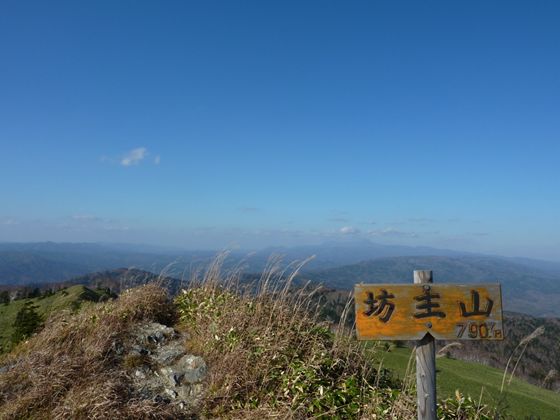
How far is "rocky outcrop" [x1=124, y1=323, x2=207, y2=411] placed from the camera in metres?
4.35

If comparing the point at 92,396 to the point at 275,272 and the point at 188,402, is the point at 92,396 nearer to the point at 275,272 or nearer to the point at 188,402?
the point at 188,402

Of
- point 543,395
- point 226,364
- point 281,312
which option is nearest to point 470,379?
point 543,395

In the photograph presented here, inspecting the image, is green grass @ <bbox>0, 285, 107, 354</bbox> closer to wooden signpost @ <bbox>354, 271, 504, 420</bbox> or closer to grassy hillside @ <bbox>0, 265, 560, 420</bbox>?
grassy hillside @ <bbox>0, 265, 560, 420</bbox>

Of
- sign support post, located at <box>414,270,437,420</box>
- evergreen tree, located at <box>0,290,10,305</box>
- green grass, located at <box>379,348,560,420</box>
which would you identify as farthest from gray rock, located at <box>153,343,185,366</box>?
evergreen tree, located at <box>0,290,10,305</box>

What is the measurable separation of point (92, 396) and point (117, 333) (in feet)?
5.52

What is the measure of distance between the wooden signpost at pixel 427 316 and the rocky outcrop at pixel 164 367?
93.5 inches

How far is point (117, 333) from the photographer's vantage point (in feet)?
17.8

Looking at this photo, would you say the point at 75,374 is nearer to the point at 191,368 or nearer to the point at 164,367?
the point at 164,367

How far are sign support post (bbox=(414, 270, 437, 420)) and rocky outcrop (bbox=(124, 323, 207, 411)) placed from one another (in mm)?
2398

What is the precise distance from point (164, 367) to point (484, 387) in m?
4.51

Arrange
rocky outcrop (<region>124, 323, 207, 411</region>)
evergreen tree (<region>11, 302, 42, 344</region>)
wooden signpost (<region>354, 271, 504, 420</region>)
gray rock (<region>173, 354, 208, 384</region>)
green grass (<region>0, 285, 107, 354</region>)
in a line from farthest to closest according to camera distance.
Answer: green grass (<region>0, 285, 107, 354</region>)
evergreen tree (<region>11, 302, 42, 344</region>)
gray rock (<region>173, 354, 208, 384</region>)
rocky outcrop (<region>124, 323, 207, 411</region>)
wooden signpost (<region>354, 271, 504, 420</region>)

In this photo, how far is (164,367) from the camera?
498cm

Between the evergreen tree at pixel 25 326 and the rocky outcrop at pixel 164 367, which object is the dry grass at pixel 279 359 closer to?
the rocky outcrop at pixel 164 367

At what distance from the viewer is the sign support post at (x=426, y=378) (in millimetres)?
2977
